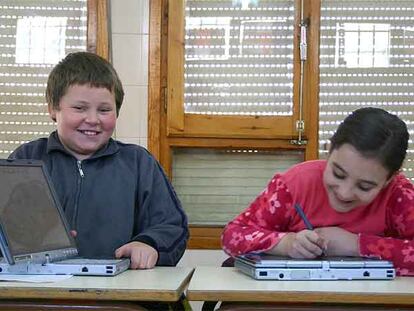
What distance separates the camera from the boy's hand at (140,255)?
151 cm

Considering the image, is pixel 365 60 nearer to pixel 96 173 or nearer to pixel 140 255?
pixel 96 173

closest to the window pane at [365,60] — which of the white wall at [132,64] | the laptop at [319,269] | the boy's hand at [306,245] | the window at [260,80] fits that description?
the window at [260,80]

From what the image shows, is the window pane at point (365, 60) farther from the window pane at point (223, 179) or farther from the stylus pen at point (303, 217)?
the stylus pen at point (303, 217)

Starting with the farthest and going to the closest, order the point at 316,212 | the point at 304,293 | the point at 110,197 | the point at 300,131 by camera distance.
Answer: the point at 300,131, the point at 110,197, the point at 316,212, the point at 304,293

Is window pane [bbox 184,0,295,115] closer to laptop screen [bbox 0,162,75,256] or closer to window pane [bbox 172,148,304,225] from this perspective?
window pane [bbox 172,148,304,225]

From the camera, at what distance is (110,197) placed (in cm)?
183

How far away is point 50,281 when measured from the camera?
4.09ft

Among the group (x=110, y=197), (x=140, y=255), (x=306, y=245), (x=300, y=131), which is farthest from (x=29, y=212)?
(x=300, y=131)

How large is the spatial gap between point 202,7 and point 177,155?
75cm

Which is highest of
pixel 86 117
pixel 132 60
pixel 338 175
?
pixel 132 60

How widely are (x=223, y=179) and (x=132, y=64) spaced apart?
2.41 ft

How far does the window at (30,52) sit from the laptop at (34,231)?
→ 174 centimetres

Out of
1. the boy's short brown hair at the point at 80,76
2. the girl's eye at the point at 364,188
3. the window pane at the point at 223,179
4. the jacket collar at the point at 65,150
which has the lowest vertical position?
the window pane at the point at 223,179

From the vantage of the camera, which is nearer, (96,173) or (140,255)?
(140,255)
